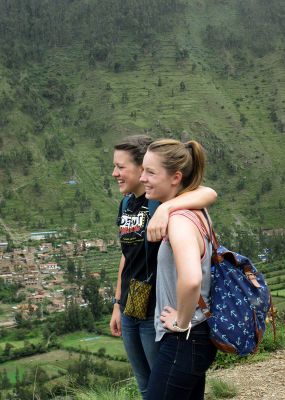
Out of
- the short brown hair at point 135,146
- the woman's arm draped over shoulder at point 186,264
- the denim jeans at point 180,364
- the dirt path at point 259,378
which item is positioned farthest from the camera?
the dirt path at point 259,378

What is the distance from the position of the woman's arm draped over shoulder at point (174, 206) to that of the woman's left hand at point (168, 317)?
29 centimetres

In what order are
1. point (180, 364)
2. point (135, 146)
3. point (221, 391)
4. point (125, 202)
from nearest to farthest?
point (180, 364), point (135, 146), point (125, 202), point (221, 391)

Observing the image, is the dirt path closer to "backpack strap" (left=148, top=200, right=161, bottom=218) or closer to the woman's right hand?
the woman's right hand

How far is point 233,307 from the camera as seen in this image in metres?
2.31

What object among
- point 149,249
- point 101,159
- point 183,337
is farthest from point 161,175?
point 101,159

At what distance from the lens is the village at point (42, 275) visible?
136 feet

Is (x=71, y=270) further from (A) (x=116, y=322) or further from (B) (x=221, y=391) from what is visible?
(A) (x=116, y=322)

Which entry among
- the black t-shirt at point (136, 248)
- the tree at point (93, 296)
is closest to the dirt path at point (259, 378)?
the black t-shirt at point (136, 248)

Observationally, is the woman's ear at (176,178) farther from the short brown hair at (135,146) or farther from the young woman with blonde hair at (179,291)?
the short brown hair at (135,146)

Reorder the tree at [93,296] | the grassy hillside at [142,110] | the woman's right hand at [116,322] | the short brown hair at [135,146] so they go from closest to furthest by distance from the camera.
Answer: the short brown hair at [135,146], the woman's right hand at [116,322], the tree at [93,296], the grassy hillside at [142,110]

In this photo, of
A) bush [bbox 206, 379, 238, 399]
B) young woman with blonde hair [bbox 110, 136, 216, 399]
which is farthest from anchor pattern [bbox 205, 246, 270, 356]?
bush [bbox 206, 379, 238, 399]

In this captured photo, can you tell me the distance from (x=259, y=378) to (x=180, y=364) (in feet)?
8.05

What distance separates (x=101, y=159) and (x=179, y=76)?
64.2 feet

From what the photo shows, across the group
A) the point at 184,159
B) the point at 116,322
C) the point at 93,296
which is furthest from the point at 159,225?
the point at 93,296
